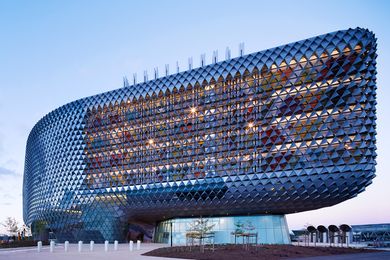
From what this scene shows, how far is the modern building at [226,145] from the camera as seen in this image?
2254 inches

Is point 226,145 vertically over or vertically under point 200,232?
over

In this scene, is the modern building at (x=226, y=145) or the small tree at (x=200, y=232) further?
the modern building at (x=226, y=145)

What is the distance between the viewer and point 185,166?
226 feet

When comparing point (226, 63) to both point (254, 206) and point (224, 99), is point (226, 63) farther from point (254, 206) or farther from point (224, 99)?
point (254, 206)

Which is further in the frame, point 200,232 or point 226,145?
point 226,145

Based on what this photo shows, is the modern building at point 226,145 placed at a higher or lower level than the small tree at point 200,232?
higher

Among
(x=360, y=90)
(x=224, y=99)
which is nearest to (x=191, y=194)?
(x=224, y=99)

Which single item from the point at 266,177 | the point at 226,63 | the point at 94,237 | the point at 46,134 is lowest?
the point at 94,237

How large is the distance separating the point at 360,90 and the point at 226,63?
22076 millimetres

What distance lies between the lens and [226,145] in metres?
65.8

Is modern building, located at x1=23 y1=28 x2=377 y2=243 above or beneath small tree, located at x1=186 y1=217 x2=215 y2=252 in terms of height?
above

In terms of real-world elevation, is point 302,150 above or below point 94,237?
above

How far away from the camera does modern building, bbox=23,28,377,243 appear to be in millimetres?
57250

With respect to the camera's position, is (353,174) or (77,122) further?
(77,122)
